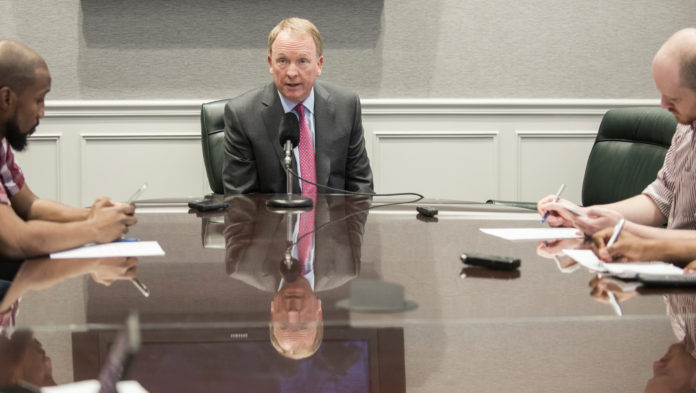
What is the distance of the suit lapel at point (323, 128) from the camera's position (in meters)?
2.81

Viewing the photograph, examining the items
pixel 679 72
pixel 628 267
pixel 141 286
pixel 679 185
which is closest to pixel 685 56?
pixel 679 72

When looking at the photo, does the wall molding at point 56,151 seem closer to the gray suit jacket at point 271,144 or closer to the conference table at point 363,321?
the gray suit jacket at point 271,144

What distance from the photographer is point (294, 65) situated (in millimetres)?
2809

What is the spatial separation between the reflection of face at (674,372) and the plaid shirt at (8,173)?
139 centimetres

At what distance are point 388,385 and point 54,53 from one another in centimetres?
367

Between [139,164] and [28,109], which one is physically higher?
[28,109]

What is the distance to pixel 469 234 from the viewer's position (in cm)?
175

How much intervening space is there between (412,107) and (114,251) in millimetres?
2737

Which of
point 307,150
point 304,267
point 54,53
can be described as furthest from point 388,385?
point 54,53

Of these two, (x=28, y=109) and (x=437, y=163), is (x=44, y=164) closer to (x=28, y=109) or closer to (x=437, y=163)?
(x=437, y=163)

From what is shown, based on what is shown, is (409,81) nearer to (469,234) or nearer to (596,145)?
(596,145)

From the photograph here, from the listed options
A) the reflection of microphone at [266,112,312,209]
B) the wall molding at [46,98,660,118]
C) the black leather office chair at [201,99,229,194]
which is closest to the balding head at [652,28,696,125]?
the reflection of microphone at [266,112,312,209]

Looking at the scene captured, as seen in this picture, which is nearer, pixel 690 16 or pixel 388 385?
pixel 388 385

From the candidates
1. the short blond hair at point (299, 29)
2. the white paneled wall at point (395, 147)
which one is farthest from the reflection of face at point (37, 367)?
the white paneled wall at point (395, 147)
